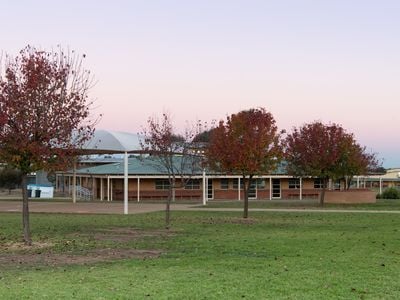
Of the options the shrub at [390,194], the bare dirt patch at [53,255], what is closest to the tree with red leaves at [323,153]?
the shrub at [390,194]

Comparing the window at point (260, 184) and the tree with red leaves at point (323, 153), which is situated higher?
the tree with red leaves at point (323, 153)

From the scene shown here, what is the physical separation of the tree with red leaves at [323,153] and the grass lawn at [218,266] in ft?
55.6

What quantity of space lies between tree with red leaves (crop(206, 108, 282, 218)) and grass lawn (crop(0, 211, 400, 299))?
446 cm

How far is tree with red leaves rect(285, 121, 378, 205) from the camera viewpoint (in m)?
36.1

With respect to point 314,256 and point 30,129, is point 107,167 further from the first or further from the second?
point 314,256

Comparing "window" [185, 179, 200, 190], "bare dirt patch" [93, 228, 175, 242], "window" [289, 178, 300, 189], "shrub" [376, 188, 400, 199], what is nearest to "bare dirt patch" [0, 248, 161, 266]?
"bare dirt patch" [93, 228, 175, 242]

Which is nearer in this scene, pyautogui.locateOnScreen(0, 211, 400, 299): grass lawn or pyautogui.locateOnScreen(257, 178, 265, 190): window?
pyautogui.locateOnScreen(0, 211, 400, 299): grass lawn

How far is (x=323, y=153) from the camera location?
118ft

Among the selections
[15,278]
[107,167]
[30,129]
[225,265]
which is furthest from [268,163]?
[107,167]

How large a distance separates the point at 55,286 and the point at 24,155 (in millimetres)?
6301

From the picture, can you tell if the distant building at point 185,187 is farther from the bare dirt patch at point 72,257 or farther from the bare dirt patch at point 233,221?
the bare dirt patch at point 72,257

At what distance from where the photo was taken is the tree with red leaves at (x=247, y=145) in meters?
23.3

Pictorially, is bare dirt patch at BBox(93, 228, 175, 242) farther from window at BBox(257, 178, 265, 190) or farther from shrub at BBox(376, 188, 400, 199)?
window at BBox(257, 178, 265, 190)

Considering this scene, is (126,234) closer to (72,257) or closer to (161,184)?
(72,257)
